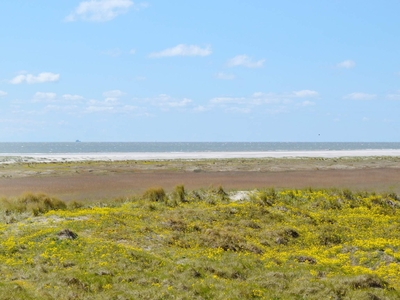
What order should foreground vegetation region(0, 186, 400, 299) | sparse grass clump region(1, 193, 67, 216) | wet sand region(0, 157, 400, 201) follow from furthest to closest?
wet sand region(0, 157, 400, 201) → sparse grass clump region(1, 193, 67, 216) → foreground vegetation region(0, 186, 400, 299)

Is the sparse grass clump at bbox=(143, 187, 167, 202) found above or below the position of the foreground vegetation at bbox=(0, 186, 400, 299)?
above

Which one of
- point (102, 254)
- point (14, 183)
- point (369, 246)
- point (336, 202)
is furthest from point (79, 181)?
point (369, 246)

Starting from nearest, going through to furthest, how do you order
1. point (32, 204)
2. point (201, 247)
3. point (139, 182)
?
point (201, 247)
point (32, 204)
point (139, 182)

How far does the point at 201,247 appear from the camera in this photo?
24766 millimetres

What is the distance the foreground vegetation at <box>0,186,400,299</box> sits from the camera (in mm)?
18078

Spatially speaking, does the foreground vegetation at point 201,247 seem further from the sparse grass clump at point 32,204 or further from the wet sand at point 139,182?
the wet sand at point 139,182

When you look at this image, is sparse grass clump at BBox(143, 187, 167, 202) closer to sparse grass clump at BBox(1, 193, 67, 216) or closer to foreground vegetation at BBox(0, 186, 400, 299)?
foreground vegetation at BBox(0, 186, 400, 299)

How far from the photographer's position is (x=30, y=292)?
17391 millimetres

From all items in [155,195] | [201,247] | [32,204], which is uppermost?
[155,195]

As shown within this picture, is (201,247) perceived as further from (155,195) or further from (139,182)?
(139,182)

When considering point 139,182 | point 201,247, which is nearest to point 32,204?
point 201,247

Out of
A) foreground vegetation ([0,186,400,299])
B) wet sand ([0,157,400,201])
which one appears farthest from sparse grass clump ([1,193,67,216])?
wet sand ([0,157,400,201])

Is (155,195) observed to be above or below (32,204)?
above

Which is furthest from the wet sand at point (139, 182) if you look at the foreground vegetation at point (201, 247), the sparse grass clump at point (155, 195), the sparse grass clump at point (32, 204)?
the foreground vegetation at point (201, 247)
